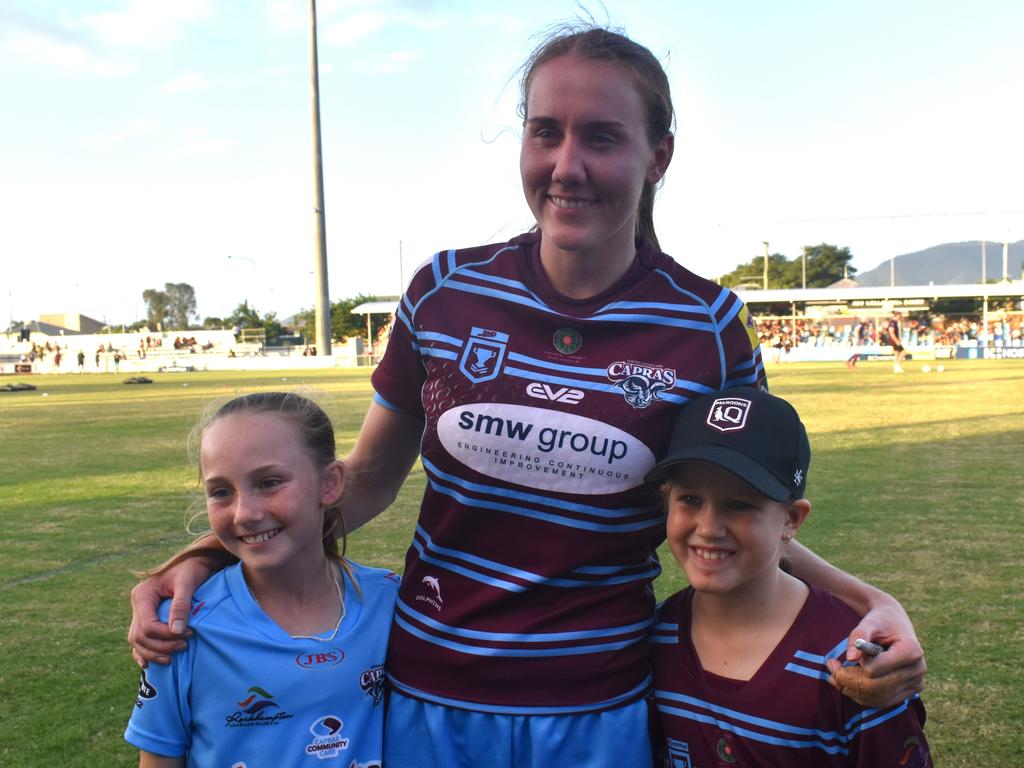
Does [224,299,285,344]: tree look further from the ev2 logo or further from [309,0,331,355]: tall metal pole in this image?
the ev2 logo

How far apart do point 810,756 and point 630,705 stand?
0.34 metres

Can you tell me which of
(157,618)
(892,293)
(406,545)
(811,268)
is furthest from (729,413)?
(811,268)

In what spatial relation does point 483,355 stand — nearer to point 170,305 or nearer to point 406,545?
point 406,545

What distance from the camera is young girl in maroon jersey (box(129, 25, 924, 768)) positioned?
1742 mm

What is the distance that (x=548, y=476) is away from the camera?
1.75 metres

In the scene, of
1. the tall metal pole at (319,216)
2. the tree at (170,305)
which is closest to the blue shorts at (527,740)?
the tall metal pole at (319,216)

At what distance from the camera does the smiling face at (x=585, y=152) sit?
176 cm

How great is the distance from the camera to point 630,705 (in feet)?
5.88

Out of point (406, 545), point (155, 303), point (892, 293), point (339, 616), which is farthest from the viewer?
point (155, 303)

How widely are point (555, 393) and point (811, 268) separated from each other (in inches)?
3401

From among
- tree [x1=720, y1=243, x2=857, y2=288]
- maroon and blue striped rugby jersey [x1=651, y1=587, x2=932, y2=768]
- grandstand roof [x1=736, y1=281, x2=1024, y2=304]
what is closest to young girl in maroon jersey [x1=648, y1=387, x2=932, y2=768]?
maroon and blue striped rugby jersey [x1=651, y1=587, x2=932, y2=768]

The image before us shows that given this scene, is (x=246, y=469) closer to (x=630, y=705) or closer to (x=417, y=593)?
(x=417, y=593)

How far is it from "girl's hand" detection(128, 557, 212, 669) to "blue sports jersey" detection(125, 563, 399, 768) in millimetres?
25

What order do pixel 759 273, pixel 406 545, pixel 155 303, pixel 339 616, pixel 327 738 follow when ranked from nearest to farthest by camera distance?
1. pixel 327 738
2. pixel 339 616
3. pixel 406 545
4. pixel 759 273
5. pixel 155 303
